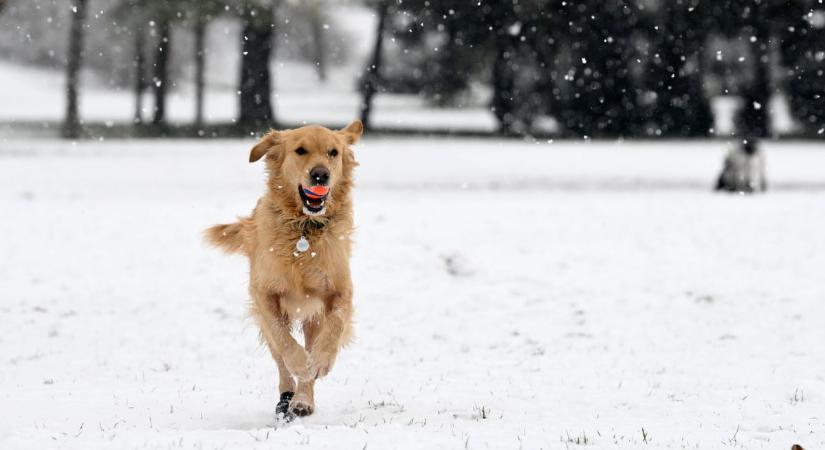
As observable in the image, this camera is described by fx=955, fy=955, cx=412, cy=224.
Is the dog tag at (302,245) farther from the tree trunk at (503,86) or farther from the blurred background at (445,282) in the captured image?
the tree trunk at (503,86)

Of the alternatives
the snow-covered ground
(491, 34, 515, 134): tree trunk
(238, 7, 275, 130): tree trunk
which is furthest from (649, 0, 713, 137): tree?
the snow-covered ground

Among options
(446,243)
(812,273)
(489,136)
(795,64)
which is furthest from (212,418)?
(795,64)

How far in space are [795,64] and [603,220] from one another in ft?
A: 85.5

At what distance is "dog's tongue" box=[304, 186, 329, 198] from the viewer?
18.2 feet

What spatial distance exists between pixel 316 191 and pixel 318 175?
14cm

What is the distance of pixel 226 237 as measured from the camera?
6.81 metres

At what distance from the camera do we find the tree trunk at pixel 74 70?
87.3 ft

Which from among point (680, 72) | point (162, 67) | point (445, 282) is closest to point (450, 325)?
point (445, 282)

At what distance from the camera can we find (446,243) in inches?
502

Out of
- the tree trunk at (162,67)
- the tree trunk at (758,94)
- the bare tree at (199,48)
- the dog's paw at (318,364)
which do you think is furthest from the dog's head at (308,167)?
the tree trunk at (758,94)

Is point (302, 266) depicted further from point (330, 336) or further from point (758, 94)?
point (758, 94)

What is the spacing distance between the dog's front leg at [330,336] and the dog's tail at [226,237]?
3.98 feet

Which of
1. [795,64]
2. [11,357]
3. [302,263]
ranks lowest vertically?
[11,357]

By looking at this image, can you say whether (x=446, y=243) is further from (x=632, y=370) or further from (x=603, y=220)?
(x=632, y=370)
